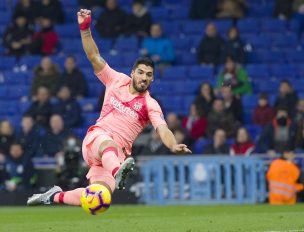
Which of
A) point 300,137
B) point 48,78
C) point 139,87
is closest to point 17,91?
point 48,78

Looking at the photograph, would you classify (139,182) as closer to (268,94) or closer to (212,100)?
(212,100)

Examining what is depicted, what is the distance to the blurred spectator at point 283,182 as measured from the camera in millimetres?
18688

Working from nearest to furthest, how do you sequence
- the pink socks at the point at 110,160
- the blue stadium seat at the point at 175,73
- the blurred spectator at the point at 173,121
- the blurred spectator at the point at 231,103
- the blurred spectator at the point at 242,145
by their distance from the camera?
the pink socks at the point at 110,160 < the blurred spectator at the point at 242,145 < the blurred spectator at the point at 173,121 < the blurred spectator at the point at 231,103 < the blue stadium seat at the point at 175,73

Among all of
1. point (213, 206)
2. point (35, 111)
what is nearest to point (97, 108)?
point (35, 111)

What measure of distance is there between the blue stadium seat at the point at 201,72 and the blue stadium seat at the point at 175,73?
0.49 ft

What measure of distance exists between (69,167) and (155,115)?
28.9ft

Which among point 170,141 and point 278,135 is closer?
point 170,141

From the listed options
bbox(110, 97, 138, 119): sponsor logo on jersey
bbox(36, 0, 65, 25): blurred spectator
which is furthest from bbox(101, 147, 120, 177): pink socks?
bbox(36, 0, 65, 25): blurred spectator

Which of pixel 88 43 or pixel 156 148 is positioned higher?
pixel 88 43

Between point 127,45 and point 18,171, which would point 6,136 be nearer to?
point 18,171

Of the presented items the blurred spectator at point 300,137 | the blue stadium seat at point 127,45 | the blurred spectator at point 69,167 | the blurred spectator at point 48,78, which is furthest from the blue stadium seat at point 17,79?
the blurred spectator at point 300,137

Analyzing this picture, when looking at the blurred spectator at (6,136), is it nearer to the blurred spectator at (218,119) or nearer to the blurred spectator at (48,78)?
the blurred spectator at (48,78)

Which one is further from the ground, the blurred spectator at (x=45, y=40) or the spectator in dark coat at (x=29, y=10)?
the spectator in dark coat at (x=29, y=10)

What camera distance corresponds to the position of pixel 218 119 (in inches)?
810
